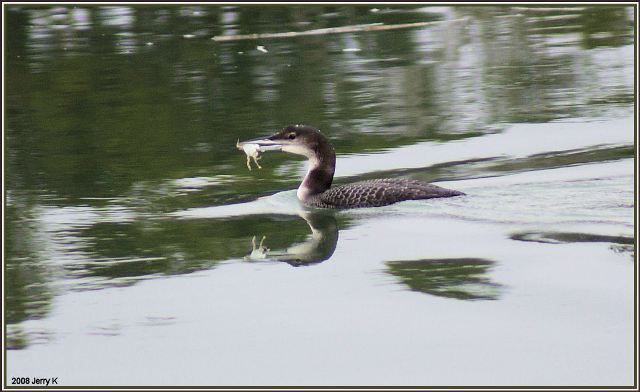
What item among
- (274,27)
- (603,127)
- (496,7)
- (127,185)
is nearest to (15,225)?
(127,185)

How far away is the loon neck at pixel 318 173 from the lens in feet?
35.9

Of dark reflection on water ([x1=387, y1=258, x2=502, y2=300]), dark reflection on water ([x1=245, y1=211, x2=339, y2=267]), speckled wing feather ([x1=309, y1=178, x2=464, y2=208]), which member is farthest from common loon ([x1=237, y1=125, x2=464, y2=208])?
dark reflection on water ([x1=387, y1=258, x2=502, y2=300])

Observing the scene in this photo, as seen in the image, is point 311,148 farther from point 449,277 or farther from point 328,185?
point 449,277

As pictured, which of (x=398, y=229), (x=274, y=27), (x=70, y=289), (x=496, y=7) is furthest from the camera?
(x=496, y=7)

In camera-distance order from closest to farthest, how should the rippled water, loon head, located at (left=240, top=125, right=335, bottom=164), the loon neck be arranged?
the rippled water < the loon neck < loon head, located at (left=240, top=125, right=335, bottom=164)

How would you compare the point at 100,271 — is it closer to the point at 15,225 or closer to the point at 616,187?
the point at 15,225

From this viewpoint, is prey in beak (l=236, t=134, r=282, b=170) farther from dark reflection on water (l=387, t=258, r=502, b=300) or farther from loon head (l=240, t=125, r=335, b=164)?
dark reflection on water (l=387, t=258, r=502, b=300)

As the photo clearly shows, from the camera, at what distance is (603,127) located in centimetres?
1275

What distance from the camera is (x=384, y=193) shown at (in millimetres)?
10312

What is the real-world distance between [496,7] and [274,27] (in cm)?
423

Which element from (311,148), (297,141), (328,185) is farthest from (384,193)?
(297,141)

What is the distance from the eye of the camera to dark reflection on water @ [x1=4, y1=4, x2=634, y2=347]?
956cm

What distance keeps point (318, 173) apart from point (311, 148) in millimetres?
234

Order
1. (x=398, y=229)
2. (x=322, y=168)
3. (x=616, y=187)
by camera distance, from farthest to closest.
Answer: (x=322, y=168) < (x=616, y=187) < (x=398, y=229)
